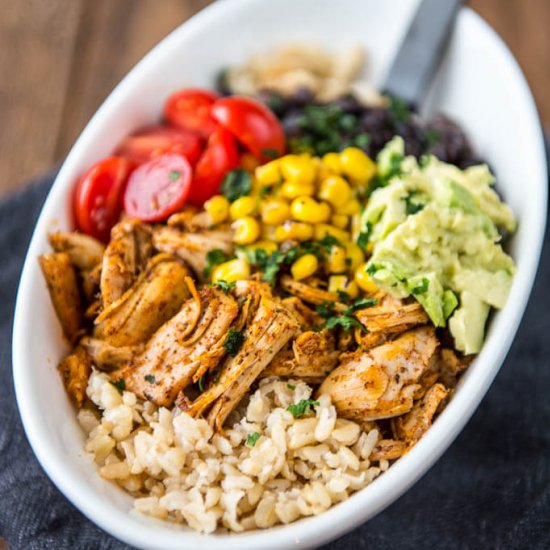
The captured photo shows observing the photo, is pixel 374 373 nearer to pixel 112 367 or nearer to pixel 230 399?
pixel 230 399

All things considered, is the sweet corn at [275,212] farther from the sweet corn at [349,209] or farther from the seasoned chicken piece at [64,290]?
the seasoned chicken piece at [64,290]

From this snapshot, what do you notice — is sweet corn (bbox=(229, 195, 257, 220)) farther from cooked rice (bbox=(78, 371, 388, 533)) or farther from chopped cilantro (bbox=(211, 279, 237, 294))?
cooked rice (bbox=(78, 371, 388, 533))

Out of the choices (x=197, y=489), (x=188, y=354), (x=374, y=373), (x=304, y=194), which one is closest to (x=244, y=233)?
(x=304, y=194)

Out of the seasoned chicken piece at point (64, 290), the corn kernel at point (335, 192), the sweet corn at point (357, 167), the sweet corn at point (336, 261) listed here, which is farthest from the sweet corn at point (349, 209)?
the seasoned chicken piece at point (64, 290)

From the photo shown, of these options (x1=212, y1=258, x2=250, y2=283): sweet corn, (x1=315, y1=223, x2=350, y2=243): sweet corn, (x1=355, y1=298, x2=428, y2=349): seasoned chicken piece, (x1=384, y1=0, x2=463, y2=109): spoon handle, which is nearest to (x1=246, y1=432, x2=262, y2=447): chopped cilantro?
(x1=355, y1=298, x2=428, y2=349): seasoned chicken piece

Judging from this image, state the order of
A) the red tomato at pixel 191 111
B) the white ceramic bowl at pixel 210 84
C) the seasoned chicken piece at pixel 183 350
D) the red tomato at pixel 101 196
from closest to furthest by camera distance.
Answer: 1. the white ceramic bowl at pixel 210 84
2. the seasoned chicken piece at pixel 183 350
3. the red tomato at pixel 101 196
4. the red tomato at pixel 191 111

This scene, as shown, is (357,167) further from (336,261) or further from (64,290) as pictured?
(64,290)
